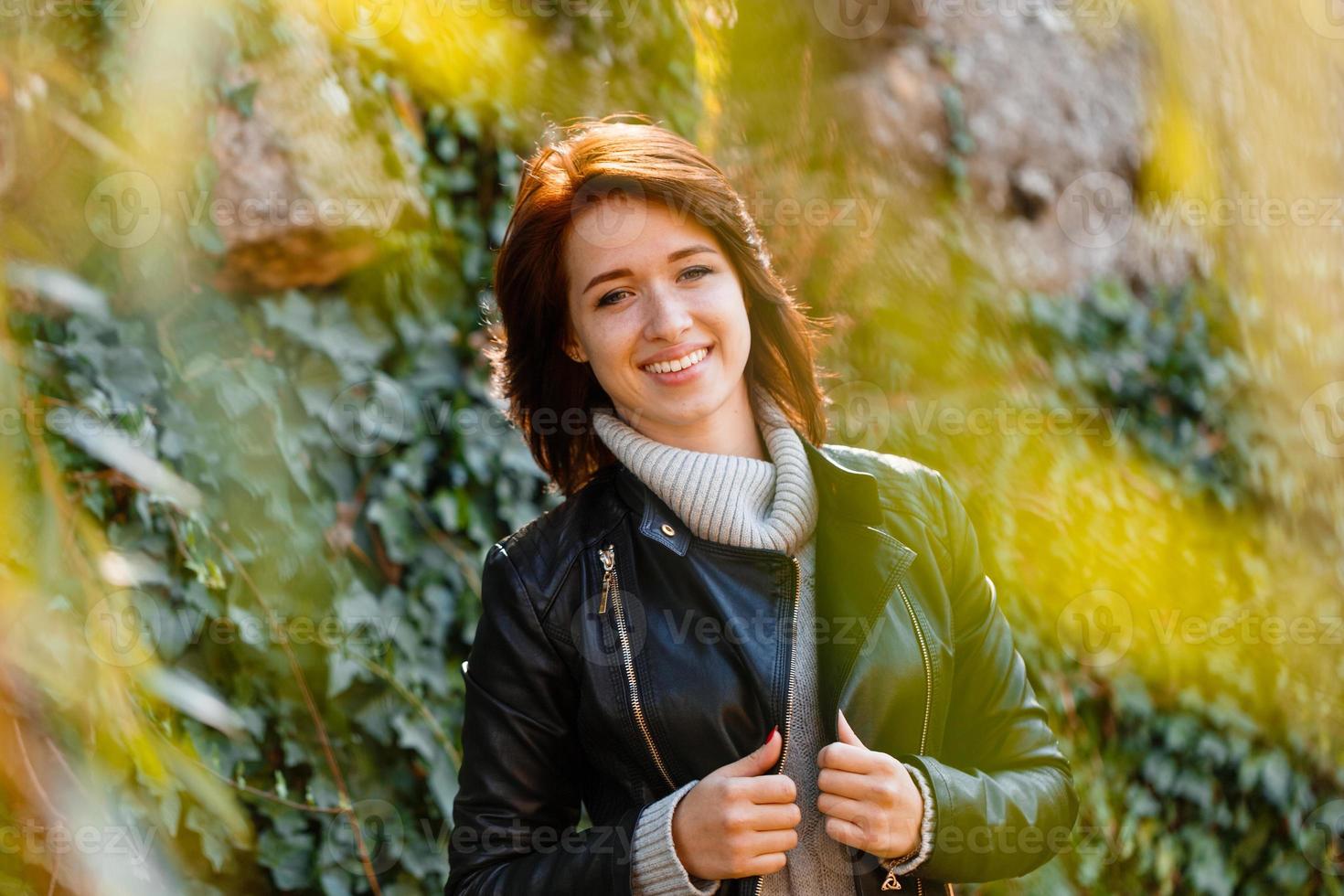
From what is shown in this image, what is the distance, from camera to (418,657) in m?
2.53

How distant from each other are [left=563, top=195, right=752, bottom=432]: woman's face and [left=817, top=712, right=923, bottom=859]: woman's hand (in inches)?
19.0

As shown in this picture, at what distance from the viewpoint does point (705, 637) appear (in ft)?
4.66

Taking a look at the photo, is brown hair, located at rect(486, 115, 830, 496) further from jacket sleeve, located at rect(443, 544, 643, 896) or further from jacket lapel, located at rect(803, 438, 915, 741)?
jacket sleeve, located at rect(443, 544, 643, 896)

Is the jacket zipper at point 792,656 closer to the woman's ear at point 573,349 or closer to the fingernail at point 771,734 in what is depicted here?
the fingernail at point 771,734

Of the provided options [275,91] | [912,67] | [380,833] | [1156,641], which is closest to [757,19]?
[912,67]

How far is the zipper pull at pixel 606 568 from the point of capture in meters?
1.45

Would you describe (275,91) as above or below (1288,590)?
above

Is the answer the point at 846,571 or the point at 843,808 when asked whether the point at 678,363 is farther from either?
the point at 843,808

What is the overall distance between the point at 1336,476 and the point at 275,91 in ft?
11.7

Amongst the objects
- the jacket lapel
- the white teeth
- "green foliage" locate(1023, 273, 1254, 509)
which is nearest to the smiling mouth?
the white teeth

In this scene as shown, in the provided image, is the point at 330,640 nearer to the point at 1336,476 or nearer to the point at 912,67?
the point at 912,67

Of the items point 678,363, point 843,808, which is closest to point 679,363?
point 678,363

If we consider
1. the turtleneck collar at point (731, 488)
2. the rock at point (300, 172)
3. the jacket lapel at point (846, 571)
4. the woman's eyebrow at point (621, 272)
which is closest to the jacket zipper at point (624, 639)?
the turtleneck collar at point (731, 488)

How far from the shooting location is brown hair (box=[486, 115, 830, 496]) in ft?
4.97
